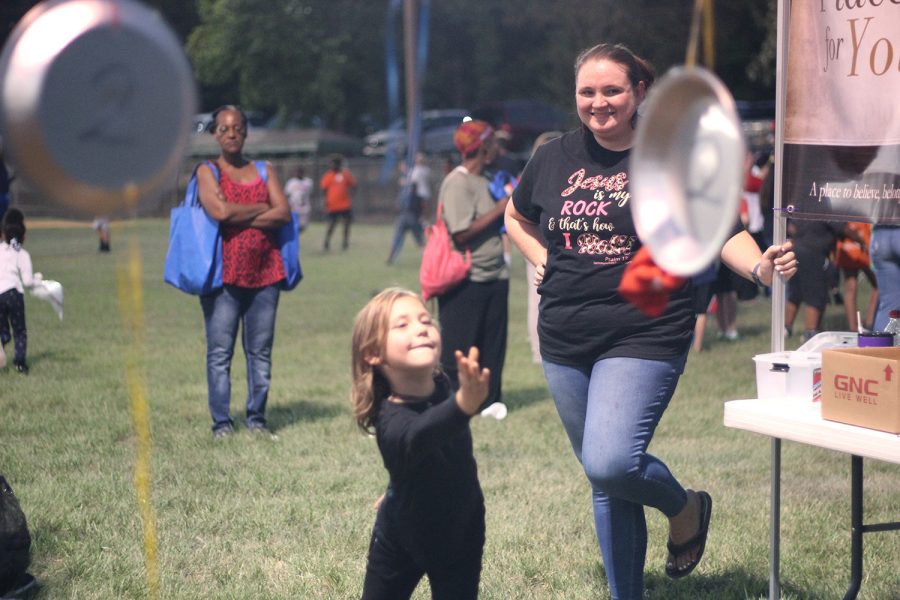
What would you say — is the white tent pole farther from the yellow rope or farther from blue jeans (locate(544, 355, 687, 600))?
the yellow rope

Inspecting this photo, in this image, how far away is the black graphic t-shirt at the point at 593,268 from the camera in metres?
3.49

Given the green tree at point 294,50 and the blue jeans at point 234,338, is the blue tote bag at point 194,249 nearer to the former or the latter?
the blue jeans at point 234,338

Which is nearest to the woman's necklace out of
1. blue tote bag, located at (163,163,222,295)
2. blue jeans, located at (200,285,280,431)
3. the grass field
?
the grass field

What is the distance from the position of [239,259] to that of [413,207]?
16.5 meters

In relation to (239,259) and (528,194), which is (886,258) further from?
(239,259)

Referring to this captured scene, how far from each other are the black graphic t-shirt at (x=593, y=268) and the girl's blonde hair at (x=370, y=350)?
0.65 m

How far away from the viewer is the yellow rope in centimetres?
270

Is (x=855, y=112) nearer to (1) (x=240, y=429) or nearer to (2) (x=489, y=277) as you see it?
(2) (x=489, y=277)

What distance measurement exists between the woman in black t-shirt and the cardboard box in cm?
32

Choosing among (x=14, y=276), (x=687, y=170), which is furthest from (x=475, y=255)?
(x=687, y=170)

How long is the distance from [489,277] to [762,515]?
267 cm

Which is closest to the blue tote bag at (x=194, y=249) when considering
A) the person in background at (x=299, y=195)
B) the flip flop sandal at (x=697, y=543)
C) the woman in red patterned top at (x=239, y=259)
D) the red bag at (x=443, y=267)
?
the woman in red patterned top at (x=239, y=259)

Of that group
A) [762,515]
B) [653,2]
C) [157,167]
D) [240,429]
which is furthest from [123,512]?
[653,2]

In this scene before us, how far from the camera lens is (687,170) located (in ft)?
6.53
